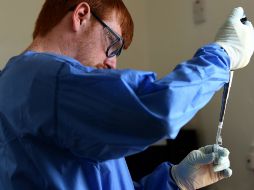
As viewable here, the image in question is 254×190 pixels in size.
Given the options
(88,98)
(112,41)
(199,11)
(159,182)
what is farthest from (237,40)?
(199,11)

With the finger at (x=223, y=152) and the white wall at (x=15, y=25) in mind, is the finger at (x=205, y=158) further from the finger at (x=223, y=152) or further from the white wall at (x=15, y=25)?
the white wall at (x=15, y=25)

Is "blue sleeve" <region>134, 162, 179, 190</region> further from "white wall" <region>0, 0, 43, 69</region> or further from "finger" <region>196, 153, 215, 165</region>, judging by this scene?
"white wall" <region>0, 0, 43, 69</region>

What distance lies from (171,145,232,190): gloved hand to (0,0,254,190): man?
0.83 ft

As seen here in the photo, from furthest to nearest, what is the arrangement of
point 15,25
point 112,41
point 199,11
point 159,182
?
1. point 15,25
2. point 199,11
3. point 159,182
4. point 112,41

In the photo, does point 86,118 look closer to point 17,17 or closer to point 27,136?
point 27,136

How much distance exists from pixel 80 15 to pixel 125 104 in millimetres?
357

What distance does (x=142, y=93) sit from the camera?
681 millimetres

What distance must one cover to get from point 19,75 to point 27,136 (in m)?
0.13

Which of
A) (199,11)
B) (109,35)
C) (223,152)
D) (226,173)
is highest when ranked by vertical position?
(109,35)

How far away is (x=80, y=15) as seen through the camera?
0.93 metres

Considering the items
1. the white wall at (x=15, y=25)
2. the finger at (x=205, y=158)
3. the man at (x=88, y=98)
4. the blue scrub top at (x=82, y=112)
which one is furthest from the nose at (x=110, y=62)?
the white wall at (x=15, y=25)

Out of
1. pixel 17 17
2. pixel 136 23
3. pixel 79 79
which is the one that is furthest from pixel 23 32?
pixel 79 79

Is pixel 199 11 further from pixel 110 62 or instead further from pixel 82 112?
pixel 82 112

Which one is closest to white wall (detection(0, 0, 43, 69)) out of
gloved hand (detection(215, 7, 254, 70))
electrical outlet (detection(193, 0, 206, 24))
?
electrical outlet (detection(193, 0, 206, 24))
